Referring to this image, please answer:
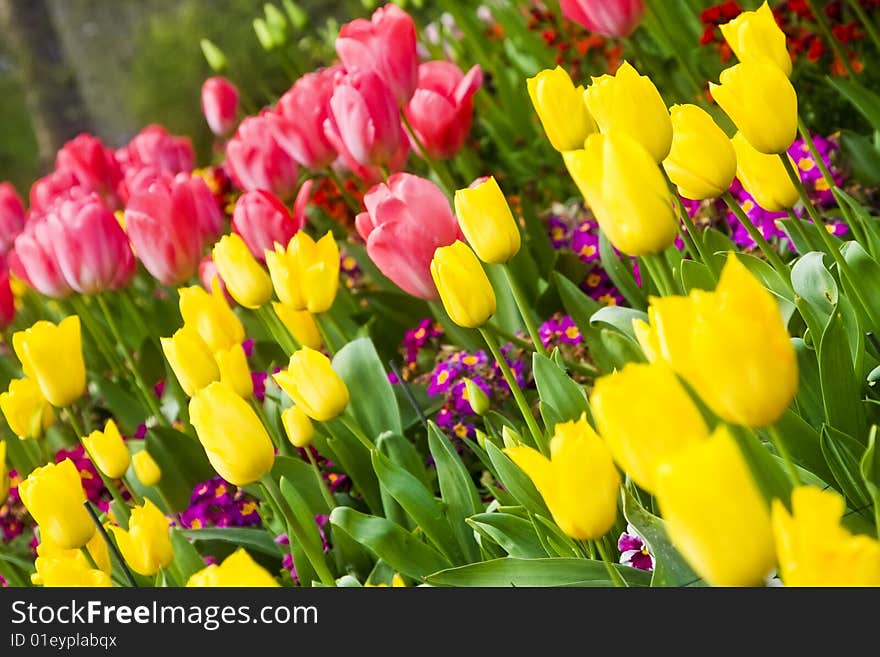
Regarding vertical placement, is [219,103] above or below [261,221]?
above

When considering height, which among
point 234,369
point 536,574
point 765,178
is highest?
point 234,369

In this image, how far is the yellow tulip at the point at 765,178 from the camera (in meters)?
1.13

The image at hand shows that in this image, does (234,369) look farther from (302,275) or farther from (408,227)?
(408,227)

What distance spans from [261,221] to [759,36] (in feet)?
2.85

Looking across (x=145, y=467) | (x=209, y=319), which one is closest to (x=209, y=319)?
(x=209, y=319)

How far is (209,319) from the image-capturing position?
1.41m

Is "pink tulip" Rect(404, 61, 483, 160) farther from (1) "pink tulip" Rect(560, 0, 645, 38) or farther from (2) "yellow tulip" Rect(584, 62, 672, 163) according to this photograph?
(2) "yellow tulip" Rect(584, 62, 672, 163)

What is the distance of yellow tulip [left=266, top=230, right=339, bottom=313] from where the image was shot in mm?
1291

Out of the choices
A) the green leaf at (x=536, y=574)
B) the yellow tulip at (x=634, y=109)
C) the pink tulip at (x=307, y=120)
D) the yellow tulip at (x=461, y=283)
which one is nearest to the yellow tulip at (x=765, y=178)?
the yellow tulip at (x=634, y=109)

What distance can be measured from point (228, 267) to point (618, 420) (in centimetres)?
90

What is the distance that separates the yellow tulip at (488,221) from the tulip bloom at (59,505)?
0.46 m

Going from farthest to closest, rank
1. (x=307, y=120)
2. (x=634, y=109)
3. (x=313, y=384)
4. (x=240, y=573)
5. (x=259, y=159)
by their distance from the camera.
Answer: (x=259, y=159), (x=307, y=120), (x=313, y=384), (x=634, y=109), (x=240, y=573)
